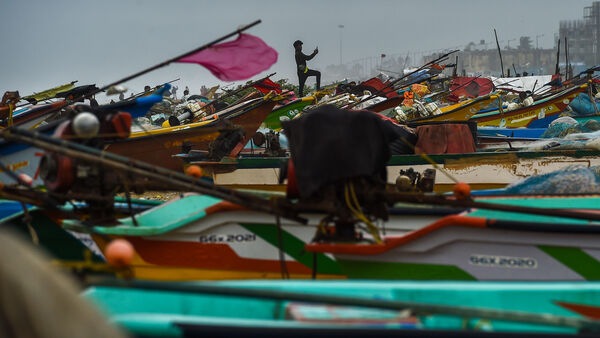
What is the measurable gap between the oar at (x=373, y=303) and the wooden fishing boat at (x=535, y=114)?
52.6 feet

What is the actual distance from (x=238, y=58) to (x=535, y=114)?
1482 centimetres

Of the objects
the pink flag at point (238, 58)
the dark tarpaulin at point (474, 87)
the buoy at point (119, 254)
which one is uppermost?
the pink flag at point (238, 58)

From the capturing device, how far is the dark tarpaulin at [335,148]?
17.7 feet

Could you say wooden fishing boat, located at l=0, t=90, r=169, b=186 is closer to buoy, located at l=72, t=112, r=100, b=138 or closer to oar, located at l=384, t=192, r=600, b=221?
buoy, located at l=72, t=112, r=100, b=138

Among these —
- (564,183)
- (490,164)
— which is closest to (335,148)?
(564,183)

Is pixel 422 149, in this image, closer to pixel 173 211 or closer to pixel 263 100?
pixel 263 100

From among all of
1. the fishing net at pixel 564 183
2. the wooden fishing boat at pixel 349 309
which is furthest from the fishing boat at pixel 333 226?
the wooden fishing boat at pixel 349 309

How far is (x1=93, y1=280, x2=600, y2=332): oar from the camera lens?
3459mm

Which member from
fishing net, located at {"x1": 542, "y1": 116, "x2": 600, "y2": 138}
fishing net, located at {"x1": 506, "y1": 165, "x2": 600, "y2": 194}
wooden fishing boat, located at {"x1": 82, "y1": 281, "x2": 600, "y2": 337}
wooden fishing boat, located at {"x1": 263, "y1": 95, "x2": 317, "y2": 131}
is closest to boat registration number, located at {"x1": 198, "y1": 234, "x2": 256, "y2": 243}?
wooden fishing boat, located at {"x1": 82, "y1": 281, "x2": 600, "y2": 337}

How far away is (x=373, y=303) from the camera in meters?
3.57

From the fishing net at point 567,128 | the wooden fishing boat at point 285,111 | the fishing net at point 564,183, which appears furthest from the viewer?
the wooden fishing boat at point 285,111

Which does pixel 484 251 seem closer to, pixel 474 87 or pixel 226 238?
pixel 226 238

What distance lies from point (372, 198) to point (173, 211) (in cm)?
224

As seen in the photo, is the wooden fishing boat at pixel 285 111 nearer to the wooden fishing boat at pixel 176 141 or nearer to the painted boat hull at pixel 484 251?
the wooden fishing boat at pixel 176 141
